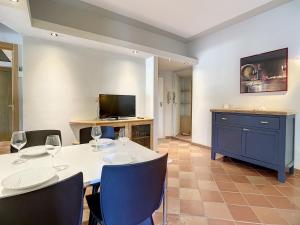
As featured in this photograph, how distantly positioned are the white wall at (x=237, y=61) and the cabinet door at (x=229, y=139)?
0.76 meters

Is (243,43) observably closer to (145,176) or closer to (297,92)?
(297,92)

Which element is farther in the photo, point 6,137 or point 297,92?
point 6,137

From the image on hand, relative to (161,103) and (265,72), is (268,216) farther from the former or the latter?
(161,103)

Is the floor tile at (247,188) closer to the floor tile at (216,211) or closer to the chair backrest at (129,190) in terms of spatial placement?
the floor tile at (216,211)

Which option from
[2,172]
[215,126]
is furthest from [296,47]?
[2,172]

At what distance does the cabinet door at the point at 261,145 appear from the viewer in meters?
2.52

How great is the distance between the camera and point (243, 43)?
3.47 metres

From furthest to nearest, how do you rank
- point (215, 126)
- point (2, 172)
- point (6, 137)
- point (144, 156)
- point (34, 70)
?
point (6, 137)
point (215, 126)
point (34, 70)
point (144, 156)
point (2, 172)

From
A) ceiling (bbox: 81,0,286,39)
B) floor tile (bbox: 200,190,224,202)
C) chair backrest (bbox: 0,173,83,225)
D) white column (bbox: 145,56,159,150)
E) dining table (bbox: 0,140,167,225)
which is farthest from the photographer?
white column (bbox: 145,56,159,150)

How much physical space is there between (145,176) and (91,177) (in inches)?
12.9

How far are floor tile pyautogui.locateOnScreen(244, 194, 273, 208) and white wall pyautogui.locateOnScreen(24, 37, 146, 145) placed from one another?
3.00 m

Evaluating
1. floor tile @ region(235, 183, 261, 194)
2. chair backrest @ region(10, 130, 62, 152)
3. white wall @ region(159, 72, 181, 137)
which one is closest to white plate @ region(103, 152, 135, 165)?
chair backrest @ region(10, 130, 62, 152)

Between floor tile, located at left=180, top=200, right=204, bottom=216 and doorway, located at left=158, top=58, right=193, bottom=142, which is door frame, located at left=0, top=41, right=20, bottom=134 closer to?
floor tile, located at left=180, top=200, right=204, bottom=216

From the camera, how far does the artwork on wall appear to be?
288 cm
